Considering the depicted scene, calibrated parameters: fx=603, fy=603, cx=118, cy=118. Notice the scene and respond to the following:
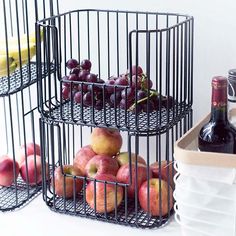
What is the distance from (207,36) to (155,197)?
0.38 meters

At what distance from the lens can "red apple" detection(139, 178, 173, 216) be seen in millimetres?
1130

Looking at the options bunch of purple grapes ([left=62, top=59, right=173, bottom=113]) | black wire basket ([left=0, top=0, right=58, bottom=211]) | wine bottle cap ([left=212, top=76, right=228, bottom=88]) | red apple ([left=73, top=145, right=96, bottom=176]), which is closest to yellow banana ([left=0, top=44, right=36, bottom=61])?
black wire basket ([left=0, top=0, right=58, bottom=211])

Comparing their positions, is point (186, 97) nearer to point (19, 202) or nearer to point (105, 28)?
point (105, 28)

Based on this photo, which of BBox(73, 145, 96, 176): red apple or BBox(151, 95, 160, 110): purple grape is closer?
BBox(151, 95, 160, 110): purple grape

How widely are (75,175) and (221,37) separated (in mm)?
422

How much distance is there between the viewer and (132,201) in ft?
3.96

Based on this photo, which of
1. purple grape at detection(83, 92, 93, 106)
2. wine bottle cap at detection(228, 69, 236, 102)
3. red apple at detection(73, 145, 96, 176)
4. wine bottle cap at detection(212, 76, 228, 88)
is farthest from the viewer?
red apple at detection(73, 145, 96, 176)

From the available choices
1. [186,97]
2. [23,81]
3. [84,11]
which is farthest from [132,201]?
[84,11]

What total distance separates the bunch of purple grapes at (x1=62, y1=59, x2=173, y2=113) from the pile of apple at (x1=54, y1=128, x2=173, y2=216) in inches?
3.9

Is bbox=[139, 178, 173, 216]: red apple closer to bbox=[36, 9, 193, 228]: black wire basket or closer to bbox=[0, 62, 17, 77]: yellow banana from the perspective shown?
bbox=[36, 9, 193, 228]: black wire basket

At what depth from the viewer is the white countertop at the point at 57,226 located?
3.73 ft

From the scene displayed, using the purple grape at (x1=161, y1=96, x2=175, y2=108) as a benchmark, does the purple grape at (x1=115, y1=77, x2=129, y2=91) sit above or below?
above

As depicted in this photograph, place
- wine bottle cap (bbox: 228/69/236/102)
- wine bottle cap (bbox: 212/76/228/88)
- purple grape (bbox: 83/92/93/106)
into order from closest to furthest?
1. wine bottle cap (bbox: 212/76/228/88)
2. wine bottle cap (bbox: 228/69/236/102)
3. purple grape (bbox: 83/92/93/106)

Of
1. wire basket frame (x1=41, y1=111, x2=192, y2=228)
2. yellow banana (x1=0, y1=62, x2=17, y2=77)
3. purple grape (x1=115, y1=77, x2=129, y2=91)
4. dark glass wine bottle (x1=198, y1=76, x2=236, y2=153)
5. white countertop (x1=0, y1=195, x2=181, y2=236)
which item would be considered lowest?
white countertop (x1=0, y1=195, x2=181, y2=236)
